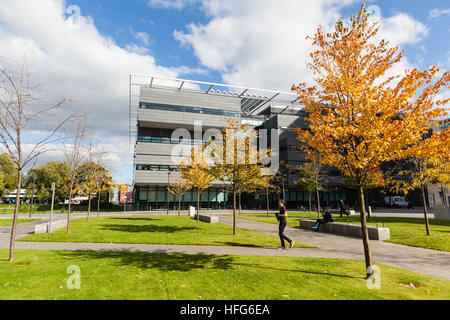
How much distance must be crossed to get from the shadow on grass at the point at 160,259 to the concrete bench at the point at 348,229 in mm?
8374

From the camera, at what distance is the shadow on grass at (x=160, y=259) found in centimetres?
746

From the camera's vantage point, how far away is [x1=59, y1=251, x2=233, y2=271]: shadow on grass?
7.46 m

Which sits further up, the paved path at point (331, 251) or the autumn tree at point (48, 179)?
the autumn tree at point (48, 179)

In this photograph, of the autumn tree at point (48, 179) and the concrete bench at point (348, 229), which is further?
the autumn tree at point (48, 179)

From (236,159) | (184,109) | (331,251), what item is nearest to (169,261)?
(331,251)

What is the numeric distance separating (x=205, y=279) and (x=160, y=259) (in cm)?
275

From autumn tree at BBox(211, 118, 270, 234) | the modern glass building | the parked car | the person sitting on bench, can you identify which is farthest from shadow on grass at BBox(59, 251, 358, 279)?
the parked car

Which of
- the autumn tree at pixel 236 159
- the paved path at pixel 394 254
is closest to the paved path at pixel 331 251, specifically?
the paved path at pixel 394 254

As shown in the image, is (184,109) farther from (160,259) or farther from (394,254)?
(394,254)

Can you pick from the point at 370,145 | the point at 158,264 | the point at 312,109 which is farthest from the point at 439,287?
the point at 158,264

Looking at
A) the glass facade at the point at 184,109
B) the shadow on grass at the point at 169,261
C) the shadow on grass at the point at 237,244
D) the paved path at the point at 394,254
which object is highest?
the glass facade at the point at 184,109

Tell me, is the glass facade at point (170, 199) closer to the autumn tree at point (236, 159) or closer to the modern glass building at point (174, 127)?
the modern glass building at point (174, 127)

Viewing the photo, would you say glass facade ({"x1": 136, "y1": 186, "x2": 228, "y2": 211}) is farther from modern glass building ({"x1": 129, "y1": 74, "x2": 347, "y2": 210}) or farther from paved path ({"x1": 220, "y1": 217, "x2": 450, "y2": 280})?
paved path ({"x1": 220, "y1": 217, "x2": 450, "y2": 280})
